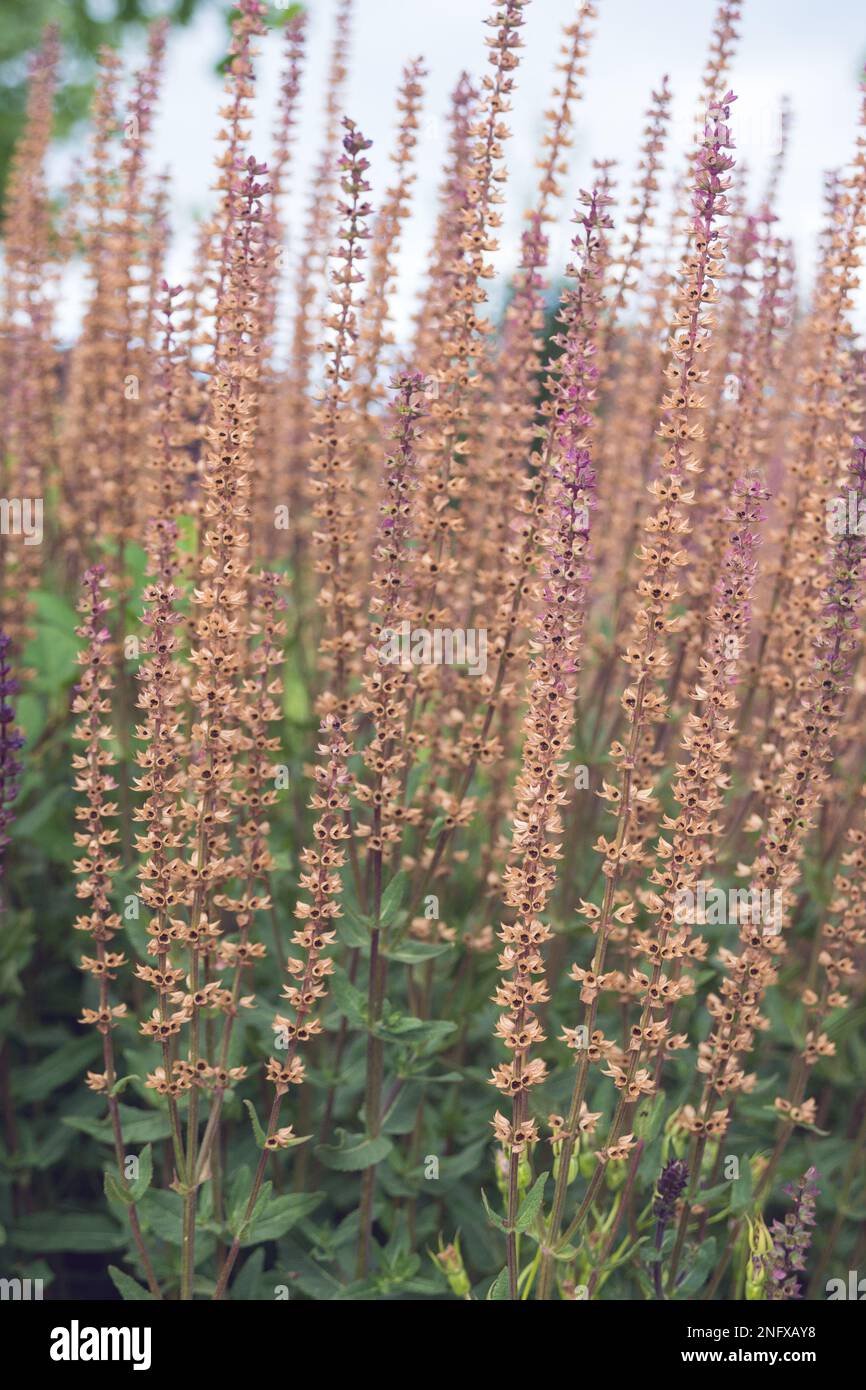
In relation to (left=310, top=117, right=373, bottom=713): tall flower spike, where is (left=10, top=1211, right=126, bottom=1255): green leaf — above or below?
below

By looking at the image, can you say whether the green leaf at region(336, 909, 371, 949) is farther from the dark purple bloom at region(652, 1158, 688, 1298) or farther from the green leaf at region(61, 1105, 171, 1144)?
the dark purple bloom at region(652, 1158, 688, 1298)

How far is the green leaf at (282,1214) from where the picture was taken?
4301 mm

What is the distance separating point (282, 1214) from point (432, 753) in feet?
6.04

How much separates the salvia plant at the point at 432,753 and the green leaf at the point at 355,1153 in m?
0.02

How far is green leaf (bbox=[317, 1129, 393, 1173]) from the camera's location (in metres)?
4.46

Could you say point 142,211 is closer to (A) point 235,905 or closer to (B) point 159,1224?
(A) point 235,905

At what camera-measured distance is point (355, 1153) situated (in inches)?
178

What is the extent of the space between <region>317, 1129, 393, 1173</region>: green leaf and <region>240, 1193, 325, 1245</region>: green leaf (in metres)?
0.15

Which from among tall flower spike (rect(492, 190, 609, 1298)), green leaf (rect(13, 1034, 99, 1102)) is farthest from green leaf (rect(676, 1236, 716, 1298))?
green leaf (rect(13, 1034, 99, 1102))

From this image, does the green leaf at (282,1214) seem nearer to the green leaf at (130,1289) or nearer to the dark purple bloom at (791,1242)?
the green leaf at (130,1289)

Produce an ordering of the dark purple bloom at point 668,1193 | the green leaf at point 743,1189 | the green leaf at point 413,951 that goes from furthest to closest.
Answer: the green leaf at point 743,1189, the green leaf at point 413,951, the dark purple bloom at point 668,1193

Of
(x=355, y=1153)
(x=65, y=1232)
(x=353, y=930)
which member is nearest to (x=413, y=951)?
(x=353, y=930)

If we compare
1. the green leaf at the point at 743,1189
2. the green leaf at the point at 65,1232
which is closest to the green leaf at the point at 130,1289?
the green leaf at the point at 65,1232

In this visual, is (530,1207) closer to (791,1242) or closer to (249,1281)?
(791,1242)
